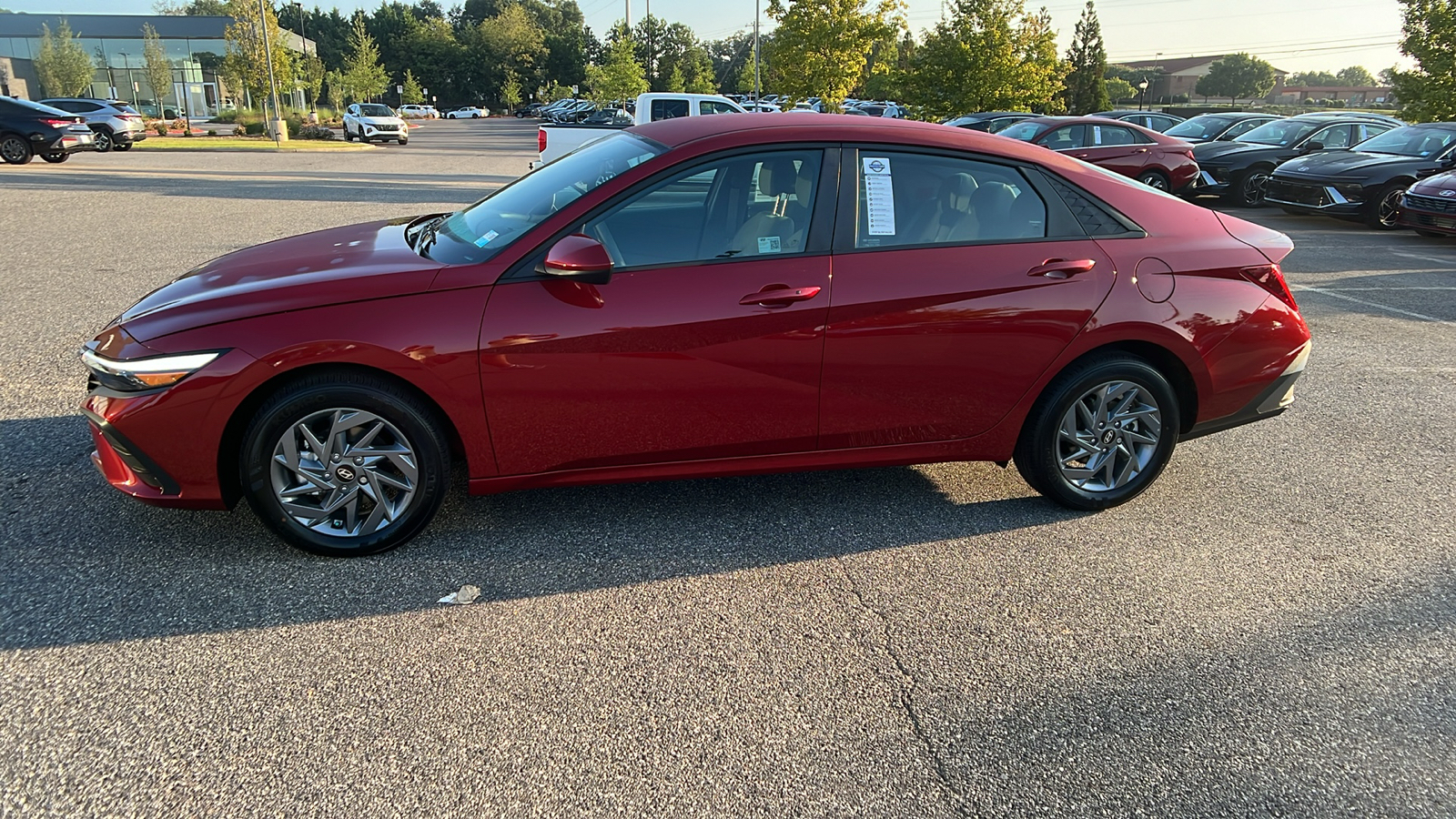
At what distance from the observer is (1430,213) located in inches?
475

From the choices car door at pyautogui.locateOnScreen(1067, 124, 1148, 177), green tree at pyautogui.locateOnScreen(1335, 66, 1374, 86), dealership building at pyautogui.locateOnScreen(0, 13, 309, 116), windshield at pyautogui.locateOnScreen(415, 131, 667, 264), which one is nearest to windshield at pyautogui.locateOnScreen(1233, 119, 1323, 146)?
car door at pyautogui.locateOnScreen(1067, 124, 1148, 177)

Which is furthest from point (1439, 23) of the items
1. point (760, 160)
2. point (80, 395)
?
point (80, 395)

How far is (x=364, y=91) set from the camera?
6694 cm

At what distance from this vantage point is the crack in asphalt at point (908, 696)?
2.48 m

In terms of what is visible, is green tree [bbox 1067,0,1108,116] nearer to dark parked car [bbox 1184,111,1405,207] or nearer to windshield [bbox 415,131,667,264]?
dark parked car [bbox 1184,111,1405,207]

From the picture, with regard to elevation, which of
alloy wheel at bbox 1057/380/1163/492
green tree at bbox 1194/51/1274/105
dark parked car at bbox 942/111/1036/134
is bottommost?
alloy wheel at bbox 1057/380/1163/492

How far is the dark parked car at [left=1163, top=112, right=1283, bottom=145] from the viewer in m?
18.9

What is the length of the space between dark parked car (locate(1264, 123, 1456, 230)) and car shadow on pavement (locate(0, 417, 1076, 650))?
1263cm

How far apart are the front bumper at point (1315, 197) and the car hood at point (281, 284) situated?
14612mm

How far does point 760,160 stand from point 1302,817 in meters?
2.83

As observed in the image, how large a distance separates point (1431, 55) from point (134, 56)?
6568 centimetres

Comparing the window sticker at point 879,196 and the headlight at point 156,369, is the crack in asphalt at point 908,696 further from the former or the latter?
the headlight at point 156,369

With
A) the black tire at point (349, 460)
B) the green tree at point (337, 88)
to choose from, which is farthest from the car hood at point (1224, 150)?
the green tree at point (337, 88)

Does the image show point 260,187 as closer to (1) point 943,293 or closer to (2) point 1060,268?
(1) point 943,293
